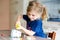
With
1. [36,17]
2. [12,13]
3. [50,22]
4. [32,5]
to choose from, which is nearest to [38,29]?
[36,17]

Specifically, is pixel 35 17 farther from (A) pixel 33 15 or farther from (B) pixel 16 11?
(B) pixel 16 11

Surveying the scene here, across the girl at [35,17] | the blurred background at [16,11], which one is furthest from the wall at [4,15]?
the girl at [35,17]

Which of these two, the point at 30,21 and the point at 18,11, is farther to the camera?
the point at 18,11

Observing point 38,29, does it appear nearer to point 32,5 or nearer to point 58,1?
point 32,5

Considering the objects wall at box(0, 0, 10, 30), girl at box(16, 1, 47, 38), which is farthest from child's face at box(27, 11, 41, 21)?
wall at box(0, 0, 10, 30)

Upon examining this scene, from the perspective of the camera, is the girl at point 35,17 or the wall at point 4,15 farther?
the wall at point 4,15

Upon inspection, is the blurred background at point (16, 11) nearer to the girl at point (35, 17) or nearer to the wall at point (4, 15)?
the wall at point (4, 15)

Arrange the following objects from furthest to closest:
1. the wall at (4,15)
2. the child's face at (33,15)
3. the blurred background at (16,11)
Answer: the wall at (4,15) → the blurred background at (16,11) → the child's face at (33,15)

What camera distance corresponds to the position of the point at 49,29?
2.86 metres

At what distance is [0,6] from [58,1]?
1.19 metres

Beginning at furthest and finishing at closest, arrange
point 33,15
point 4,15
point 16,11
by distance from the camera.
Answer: point 4,15 → point 16,11 → point 33,15

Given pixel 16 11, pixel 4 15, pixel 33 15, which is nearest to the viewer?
pixel 33 15

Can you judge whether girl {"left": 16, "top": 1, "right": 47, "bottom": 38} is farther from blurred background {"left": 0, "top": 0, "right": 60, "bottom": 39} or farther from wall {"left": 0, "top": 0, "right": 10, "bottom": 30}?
wall {"left": 0, "top": 0, "right": 10, "bottom": 30}

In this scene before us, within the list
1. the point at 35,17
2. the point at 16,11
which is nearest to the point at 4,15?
the point at 16,11
